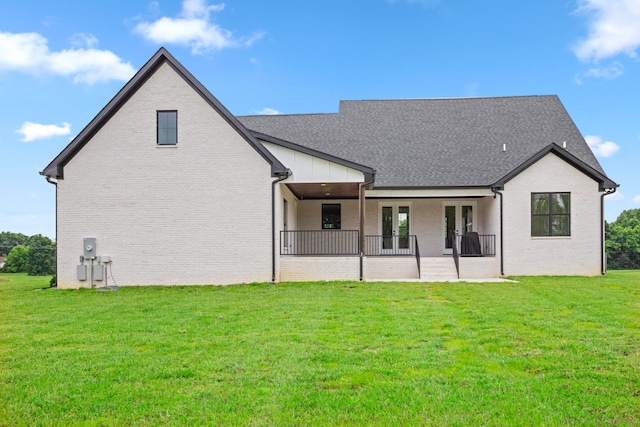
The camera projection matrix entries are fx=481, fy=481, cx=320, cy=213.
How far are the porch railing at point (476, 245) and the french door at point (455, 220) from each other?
115 centimetres

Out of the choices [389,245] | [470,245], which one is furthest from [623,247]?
[389,245]

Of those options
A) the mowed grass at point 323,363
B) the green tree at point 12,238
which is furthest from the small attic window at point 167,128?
the green tree at point 12,238

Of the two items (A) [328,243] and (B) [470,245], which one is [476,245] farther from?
(A) [328,243]

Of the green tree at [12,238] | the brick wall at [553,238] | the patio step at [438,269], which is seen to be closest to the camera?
the patio step at [438,269]

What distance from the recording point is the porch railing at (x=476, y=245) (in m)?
17.3

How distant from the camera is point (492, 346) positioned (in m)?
6.12

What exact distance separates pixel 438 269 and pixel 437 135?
696 centimetres

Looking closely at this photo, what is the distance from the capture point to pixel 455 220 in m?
19.5

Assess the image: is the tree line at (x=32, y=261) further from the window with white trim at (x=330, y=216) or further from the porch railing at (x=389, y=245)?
the porch railing at (x=389, y=245)

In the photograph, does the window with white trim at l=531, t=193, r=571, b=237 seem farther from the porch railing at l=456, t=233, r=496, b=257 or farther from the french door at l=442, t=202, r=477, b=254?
the french door at l=442, t=202, r=477, b=254

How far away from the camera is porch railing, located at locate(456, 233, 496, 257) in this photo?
56.9 feet

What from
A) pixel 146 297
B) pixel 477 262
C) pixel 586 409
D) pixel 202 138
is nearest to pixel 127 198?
pixel 202 138

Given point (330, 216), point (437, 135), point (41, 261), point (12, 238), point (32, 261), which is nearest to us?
point (330, 216)

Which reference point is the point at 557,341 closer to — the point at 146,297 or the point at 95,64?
the point at 146,297
